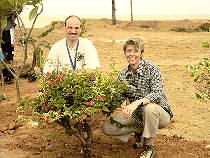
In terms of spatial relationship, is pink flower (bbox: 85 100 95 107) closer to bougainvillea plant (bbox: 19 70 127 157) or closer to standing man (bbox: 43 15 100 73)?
bougainvillea plant (bbox: 19 70 127 157)

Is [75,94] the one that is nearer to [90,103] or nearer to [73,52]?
[90,103]

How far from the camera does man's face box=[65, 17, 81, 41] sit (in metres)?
5.17

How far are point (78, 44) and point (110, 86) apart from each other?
97 centimetres

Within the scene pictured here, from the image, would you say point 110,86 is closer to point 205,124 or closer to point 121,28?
point 205,124

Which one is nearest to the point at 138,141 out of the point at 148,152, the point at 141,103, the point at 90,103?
the point at 148,152

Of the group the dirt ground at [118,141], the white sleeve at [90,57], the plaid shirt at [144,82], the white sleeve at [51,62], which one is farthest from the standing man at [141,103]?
the white sleeve at [51,62]

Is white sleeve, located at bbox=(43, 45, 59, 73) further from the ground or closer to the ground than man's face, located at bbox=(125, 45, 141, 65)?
closer to the ground

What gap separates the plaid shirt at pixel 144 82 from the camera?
185 inches

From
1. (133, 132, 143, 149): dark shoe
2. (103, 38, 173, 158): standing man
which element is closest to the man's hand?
(103, 38, 173, 158): standing man

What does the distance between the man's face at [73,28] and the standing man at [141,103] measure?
2.23ft

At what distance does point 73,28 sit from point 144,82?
96 centimetres

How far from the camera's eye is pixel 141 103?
4.57 meters

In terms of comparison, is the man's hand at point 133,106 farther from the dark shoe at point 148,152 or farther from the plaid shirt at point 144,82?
the dark shoe at point 148,152

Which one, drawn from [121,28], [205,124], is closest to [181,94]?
[205,124]
